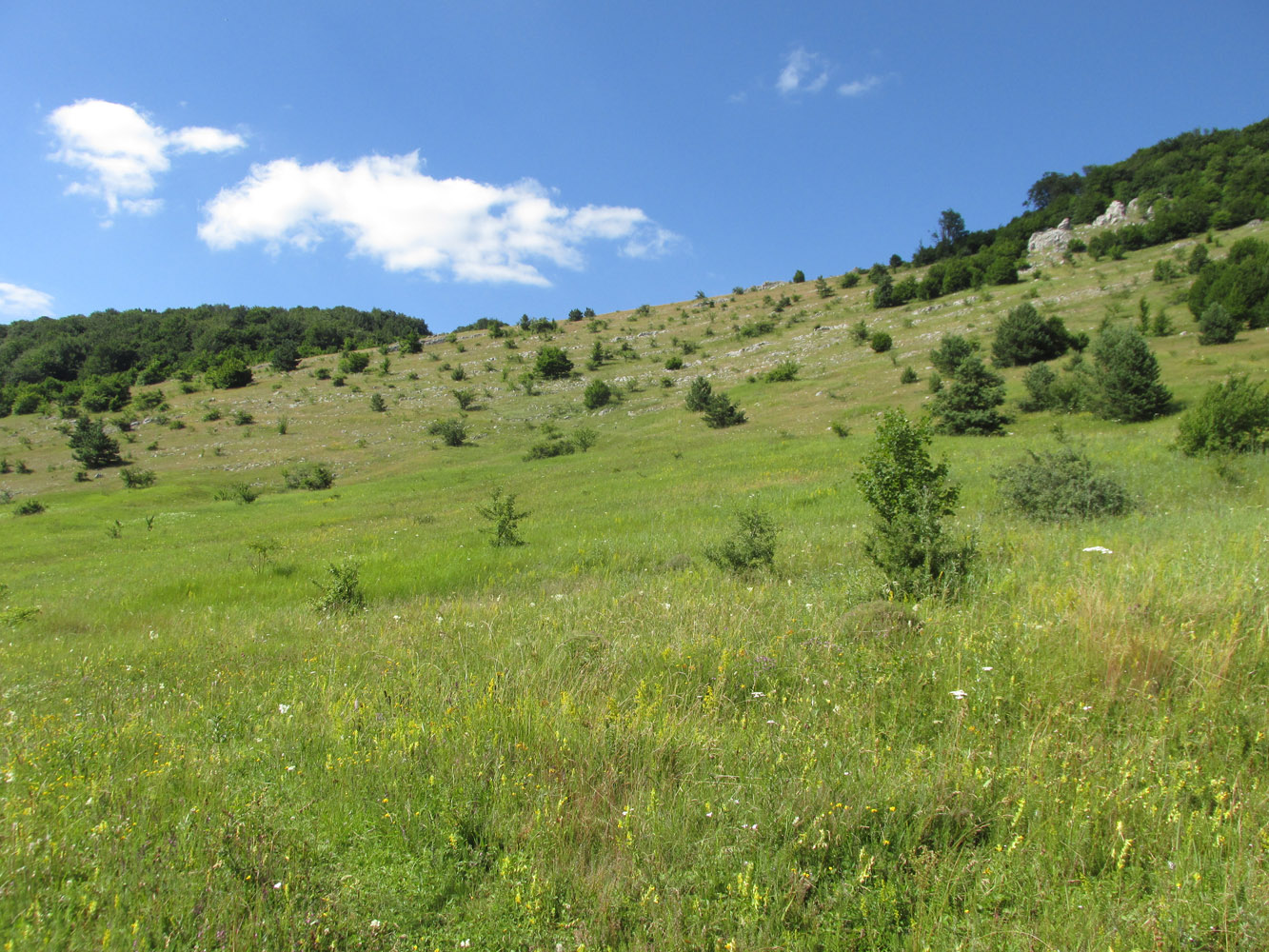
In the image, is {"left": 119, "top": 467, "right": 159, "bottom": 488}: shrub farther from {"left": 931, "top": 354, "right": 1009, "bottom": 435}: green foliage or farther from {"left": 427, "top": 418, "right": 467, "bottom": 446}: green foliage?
{"left": 931, "top": 354, "right": 1009, "bottom": 435}: green foliage

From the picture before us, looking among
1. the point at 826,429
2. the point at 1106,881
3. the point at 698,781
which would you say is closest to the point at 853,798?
the point at 698,781

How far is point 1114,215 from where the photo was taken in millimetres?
78312

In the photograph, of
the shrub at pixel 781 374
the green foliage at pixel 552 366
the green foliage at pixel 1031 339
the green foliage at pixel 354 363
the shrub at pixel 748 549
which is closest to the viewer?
the shrub at pixel 748 549

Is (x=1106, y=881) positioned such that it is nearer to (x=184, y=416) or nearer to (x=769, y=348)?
(x=769, y=348)

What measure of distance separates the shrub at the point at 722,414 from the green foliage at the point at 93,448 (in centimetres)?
4999

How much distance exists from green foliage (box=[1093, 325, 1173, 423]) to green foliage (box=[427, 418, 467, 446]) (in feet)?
135

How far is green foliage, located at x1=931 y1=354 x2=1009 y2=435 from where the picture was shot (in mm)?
26031

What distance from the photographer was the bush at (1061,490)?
1155 centimetres

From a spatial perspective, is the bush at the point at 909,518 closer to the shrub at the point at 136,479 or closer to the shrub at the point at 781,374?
the shrub at the point at 781,374

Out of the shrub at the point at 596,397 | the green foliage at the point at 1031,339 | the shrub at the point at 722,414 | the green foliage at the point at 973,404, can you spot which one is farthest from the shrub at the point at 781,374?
the green foliage at the point at 973,404

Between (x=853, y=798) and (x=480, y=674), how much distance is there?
308 centimetres

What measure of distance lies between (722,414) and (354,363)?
56925 mm

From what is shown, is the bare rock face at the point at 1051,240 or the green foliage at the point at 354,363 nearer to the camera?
the bare rock face at the point at 1051,240

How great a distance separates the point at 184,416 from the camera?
62.6 m
